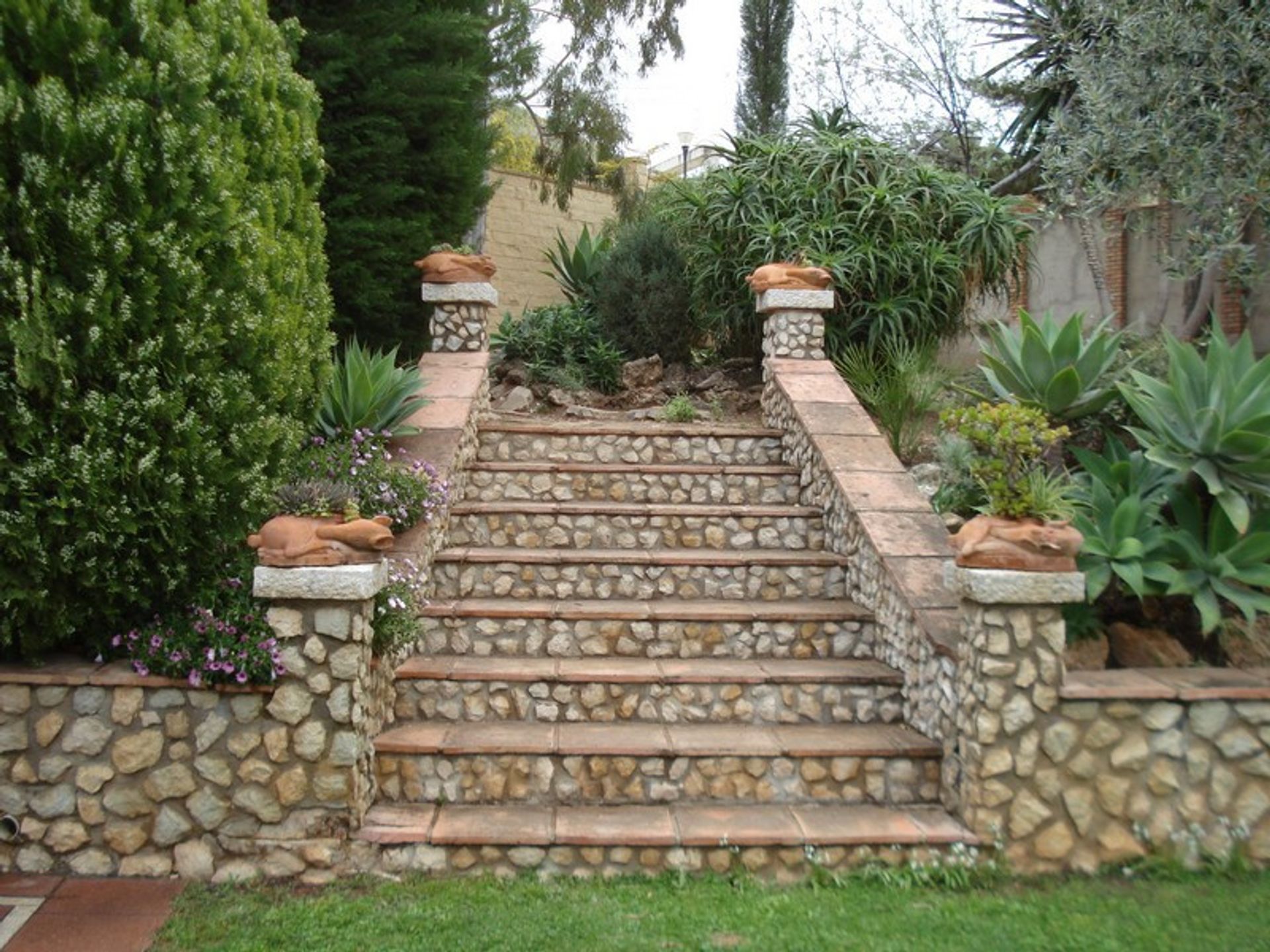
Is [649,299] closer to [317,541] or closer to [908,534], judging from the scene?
[908,534]

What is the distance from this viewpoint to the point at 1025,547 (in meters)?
3.61

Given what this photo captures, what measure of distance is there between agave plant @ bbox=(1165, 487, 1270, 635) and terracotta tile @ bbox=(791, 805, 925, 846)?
1473mm

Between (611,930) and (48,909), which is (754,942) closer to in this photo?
(611,930)

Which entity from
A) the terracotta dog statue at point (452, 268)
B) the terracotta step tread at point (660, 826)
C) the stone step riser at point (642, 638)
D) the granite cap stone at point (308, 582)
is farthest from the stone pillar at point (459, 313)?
the terracotta step tread at point (660, 826)

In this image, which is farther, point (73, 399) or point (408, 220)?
point (408, 220)

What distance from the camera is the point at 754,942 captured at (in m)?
3.06

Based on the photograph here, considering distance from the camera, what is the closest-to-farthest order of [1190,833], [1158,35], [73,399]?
1. [73,399]
2. [1190,833]
3. [1158,35]

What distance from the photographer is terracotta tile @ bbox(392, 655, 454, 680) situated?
420 centimetres

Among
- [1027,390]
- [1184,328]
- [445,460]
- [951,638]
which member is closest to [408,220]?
[445,460]

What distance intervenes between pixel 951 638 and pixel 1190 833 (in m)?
1.11

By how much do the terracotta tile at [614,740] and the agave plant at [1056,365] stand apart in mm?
2395

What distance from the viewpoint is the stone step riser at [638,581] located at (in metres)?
4.98

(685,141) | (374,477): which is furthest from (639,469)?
(685,141)

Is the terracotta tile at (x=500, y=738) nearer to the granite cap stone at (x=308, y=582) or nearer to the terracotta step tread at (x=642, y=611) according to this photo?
the terracotta step tread at (x=642, y=611)
